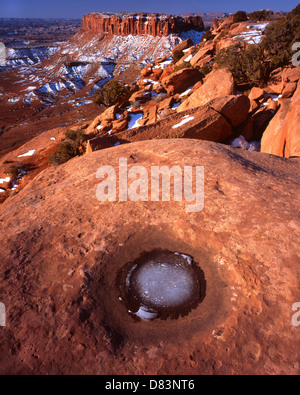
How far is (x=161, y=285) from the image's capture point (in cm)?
380

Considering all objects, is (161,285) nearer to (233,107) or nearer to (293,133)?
(293,133)

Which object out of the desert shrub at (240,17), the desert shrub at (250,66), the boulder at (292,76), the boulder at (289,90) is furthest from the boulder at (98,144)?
the desert shrub at (240,17)

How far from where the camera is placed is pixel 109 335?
10.1ft

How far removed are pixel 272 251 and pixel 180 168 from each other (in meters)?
3.06

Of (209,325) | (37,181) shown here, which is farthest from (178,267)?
(37,181)

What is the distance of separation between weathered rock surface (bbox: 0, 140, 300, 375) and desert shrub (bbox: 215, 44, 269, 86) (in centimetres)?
1099

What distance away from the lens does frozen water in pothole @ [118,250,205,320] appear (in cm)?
352

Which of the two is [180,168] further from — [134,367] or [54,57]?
[54,57]

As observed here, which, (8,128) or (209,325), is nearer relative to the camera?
(209,325)

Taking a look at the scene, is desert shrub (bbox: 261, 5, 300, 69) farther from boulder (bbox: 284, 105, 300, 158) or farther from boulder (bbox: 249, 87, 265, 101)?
boulder (bbox: 284, 105, 300, 158)

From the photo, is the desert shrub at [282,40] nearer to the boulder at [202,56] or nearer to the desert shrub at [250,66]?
the desert shrub at [250,66]

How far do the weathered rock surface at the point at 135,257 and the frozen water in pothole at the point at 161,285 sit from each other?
13cm

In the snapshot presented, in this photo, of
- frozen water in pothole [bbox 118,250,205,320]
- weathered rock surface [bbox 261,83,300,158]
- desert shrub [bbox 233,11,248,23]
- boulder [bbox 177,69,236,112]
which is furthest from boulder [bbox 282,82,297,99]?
desert shrub [bbox 233,11,248,23]

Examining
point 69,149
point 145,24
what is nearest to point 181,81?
point 69,149
